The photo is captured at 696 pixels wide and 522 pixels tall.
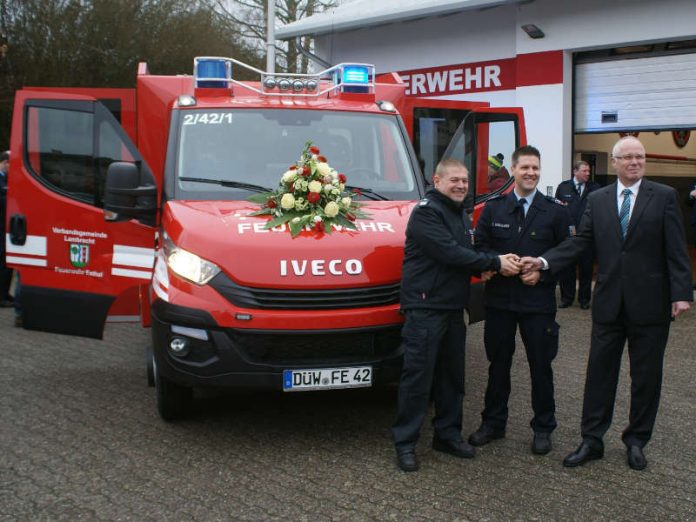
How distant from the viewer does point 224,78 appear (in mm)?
6340

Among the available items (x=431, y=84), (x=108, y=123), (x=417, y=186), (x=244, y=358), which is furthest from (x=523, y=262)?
(x=431, y=84)

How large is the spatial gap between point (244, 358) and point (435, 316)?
3.74 feet

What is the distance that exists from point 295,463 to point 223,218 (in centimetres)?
157

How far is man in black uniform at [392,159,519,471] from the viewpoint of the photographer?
15.3 ft

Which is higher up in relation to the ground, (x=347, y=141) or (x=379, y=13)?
(x=379, y=13)

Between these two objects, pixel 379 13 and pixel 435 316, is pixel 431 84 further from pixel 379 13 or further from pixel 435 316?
pixel 435 316

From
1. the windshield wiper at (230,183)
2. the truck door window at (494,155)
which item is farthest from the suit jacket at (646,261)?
the windshield wiper at (230,183)

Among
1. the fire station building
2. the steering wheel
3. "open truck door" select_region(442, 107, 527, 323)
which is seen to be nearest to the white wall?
the fire station building

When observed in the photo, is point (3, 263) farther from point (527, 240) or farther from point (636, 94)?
point (636, 94)

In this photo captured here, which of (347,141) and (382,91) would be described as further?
(382,91)

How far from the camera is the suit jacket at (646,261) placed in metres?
4.57

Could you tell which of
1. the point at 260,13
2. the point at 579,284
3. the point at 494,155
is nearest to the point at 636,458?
the point at 494,155

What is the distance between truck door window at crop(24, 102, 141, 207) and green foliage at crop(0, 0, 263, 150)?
12.6 meters

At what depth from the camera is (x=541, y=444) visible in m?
4.94
